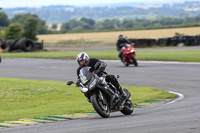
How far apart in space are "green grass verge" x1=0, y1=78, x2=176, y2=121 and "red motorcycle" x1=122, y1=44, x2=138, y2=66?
864 centimetres

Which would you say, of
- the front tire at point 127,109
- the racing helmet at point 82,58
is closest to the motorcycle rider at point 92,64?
the racing helmet at point 82,58

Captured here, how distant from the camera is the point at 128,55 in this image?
2577 centimetres

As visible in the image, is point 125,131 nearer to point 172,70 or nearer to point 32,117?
point 32,117

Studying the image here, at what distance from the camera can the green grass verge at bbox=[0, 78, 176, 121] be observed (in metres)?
11.6

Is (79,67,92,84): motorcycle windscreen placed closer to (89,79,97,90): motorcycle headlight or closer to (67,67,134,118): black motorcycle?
(67,67,134,118): black motorcycle

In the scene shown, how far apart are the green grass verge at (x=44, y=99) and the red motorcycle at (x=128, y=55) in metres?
8.64

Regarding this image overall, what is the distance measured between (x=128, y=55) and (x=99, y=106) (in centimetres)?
1592

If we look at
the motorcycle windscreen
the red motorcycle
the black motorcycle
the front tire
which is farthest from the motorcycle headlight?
the red motorcycle

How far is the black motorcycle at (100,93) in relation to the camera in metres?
9.98

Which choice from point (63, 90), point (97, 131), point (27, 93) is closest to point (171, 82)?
point (63, 90)

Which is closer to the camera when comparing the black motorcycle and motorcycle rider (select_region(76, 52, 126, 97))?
the black motorcycle

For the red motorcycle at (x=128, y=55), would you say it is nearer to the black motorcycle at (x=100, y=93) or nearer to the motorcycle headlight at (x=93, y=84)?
the black motorcycle at (x=100, y=93)

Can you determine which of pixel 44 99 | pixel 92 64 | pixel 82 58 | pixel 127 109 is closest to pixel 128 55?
pixel 44 99

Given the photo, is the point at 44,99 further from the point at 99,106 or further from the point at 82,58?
the point at 99,106
